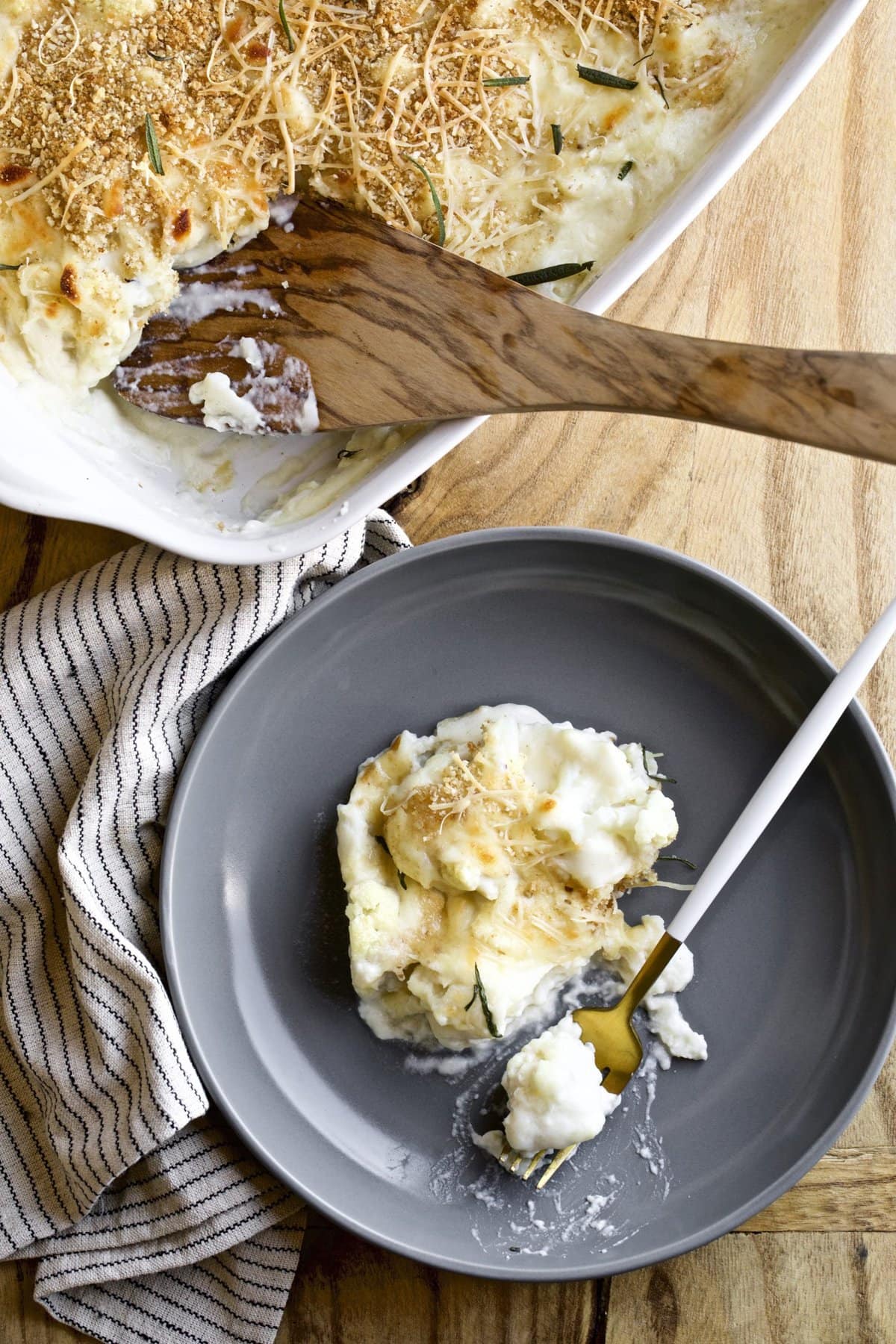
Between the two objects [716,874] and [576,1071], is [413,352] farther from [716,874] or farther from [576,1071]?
[576,1071]

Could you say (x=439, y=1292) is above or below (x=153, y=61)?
below

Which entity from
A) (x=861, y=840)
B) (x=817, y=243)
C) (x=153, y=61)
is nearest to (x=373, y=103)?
(x=153, y=61)

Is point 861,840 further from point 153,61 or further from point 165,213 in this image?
point 153,61

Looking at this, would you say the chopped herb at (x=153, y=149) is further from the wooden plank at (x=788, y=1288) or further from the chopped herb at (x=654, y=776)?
the wooden plank at (x=788, y=1288)

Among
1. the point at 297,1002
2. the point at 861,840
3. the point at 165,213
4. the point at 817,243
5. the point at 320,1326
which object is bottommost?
the point at 320,1326

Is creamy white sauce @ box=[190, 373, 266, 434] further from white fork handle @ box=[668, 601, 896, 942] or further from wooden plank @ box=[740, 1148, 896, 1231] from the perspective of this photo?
wooden plank @ box=[740, 1148, 896, 1231]
